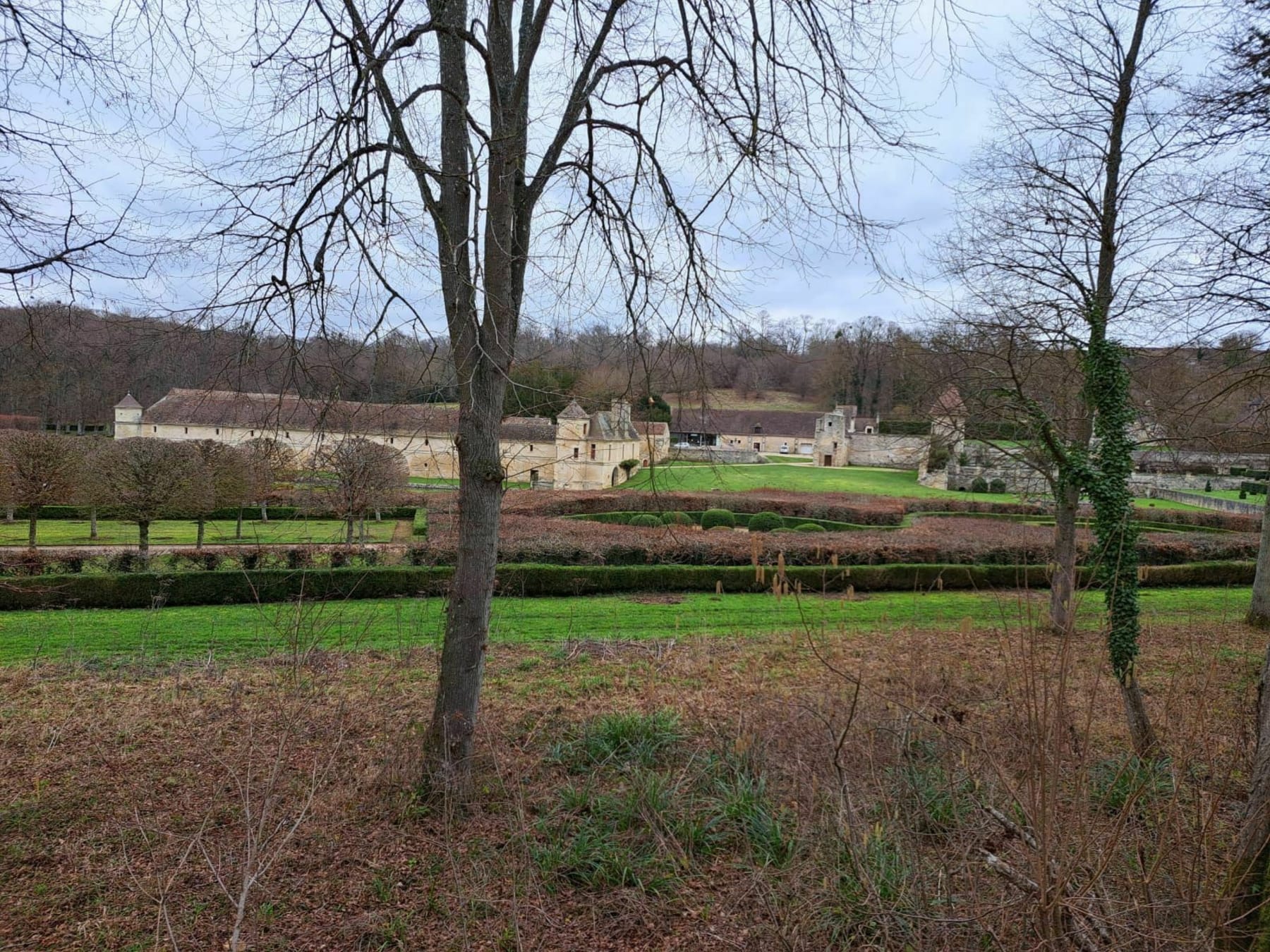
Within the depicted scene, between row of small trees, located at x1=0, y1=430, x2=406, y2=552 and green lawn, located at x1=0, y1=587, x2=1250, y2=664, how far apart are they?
6.37 meters

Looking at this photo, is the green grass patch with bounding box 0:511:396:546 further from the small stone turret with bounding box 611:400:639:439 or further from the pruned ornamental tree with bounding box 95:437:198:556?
the small stone turret with bounding box 611:400:639:439

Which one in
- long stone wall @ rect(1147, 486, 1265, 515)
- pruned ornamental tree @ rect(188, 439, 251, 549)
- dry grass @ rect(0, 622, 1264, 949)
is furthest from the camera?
long stone wall @ rect(1147, 486, 1265, 515)

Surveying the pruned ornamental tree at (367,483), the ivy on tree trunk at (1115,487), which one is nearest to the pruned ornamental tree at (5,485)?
the pruned ornamental tree at (367,483)

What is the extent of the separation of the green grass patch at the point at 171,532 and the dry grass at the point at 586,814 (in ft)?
54.4

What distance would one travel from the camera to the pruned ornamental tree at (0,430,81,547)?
840 inches

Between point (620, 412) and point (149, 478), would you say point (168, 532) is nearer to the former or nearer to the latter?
point (149, 478)

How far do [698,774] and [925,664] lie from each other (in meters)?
4.46

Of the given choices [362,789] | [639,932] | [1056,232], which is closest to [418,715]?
[362,789]

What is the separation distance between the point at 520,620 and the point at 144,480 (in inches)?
544

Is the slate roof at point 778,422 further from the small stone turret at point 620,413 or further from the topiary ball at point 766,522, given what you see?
the small stone turret at point 620,413

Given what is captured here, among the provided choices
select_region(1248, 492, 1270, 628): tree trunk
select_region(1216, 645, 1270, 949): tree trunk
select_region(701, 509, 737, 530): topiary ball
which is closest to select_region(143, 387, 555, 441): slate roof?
select_region(1216, 645, 1270, 949): tree trunk

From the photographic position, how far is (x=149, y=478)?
19828mm

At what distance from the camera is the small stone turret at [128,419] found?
47.2 meters

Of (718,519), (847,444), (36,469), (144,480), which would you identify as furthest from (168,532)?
(847,444)
